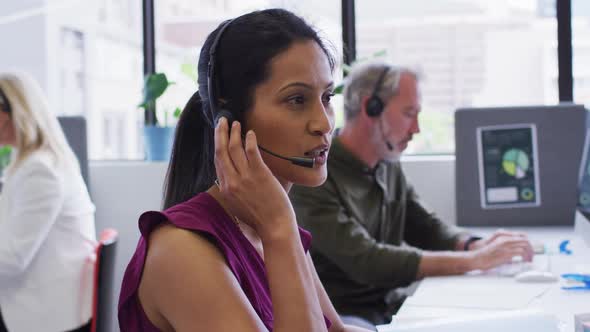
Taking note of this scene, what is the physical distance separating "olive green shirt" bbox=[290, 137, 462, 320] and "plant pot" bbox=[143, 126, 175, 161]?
4.46 ft

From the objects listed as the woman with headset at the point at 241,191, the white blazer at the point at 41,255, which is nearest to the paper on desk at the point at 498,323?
the woman with headset at the point at 241,191

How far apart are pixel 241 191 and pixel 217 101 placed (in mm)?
158

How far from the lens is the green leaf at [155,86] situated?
10.7ft

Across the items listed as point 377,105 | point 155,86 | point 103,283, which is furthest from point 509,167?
point 155,86

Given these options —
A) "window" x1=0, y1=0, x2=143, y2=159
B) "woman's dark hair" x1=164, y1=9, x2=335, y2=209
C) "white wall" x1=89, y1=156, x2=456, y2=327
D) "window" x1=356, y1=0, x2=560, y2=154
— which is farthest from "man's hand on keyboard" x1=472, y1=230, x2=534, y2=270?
"window" x1=0, y1=0, x2=143, y2=159

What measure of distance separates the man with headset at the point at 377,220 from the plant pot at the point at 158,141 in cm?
128

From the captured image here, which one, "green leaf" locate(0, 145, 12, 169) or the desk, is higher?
"green leaf" locate(0, 145, 12, 169)

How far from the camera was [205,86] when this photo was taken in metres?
1.09

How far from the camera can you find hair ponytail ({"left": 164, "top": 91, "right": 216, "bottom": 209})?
114 centimetres

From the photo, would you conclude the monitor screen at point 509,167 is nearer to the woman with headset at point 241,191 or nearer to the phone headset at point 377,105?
the phone headset at point 377,105

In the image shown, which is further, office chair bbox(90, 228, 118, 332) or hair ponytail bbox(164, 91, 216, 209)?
office chair bbox(90, 228, 118, 332)

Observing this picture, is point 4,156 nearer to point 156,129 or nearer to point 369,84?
point 156,129

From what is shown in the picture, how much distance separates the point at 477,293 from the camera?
152cm

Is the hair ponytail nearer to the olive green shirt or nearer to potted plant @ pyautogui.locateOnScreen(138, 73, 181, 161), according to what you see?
the olive green shirt
